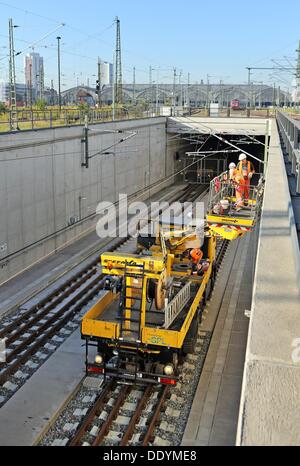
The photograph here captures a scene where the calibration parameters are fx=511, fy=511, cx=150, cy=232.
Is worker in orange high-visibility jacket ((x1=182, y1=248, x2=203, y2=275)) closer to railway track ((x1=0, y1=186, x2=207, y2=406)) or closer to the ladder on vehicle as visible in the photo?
railway track ((x1=0, y1=186, x2=207, y2=406))

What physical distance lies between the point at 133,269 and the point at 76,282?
7.46 m

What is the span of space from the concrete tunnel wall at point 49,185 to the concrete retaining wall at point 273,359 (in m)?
11.8

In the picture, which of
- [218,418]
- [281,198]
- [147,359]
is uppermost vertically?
[281,198]

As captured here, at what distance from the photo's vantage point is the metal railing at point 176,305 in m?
9.28

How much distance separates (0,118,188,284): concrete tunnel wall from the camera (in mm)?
16406

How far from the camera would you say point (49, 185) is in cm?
1934

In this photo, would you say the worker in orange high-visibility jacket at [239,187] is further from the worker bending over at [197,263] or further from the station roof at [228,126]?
the station roof at [228,126]

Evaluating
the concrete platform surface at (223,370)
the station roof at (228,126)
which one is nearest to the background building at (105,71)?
the station roof at (228,126)

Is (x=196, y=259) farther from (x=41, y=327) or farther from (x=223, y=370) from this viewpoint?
(x=41, y=327)

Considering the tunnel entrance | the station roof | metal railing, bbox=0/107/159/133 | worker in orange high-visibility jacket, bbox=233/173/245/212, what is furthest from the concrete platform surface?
the tunnel entrance
